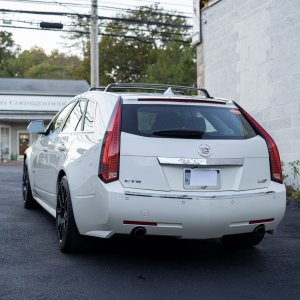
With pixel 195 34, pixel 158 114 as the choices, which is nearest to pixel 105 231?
pixel 158 114

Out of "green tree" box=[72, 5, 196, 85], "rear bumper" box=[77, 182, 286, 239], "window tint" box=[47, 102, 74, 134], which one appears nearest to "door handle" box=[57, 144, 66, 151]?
"window tint" box=[47, 102, 74, 134]

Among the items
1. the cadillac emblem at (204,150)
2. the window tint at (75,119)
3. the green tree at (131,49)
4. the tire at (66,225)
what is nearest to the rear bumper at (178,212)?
the cadillac emblem at (204,150)

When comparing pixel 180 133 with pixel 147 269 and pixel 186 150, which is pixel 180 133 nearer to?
pixel 186 150

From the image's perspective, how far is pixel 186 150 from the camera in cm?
439

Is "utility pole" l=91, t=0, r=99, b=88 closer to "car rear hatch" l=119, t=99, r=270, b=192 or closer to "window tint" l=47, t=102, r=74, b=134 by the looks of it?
"window tint" l=47, t=102, r=74, b=134

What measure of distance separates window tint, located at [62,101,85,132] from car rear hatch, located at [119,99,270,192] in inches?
38.3

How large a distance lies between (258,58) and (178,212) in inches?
285

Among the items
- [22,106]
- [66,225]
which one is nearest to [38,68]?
[22,106]

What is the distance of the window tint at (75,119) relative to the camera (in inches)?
218

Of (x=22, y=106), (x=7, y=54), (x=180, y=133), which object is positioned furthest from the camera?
(x=7, y=54)

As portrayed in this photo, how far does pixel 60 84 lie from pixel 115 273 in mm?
33354

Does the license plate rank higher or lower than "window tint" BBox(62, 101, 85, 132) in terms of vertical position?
lower

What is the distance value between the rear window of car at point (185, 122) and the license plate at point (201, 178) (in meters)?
0.34

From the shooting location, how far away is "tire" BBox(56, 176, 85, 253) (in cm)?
485
